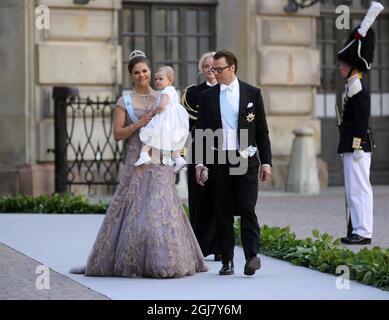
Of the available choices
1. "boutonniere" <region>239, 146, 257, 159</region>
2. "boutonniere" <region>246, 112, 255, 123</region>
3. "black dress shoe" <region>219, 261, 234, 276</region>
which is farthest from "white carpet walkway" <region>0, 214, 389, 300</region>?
"boutonniere" <region>246, 112, 255, 123</region>

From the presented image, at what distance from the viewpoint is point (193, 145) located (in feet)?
37.4

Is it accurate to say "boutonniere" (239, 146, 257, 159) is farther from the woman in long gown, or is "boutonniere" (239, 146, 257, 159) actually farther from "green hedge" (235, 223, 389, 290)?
"green hedge" (235, 223, 389, 290)

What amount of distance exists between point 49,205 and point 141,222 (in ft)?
22.4

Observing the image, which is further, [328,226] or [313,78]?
[313,78]

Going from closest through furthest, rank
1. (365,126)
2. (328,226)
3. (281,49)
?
(365,126) < (328,226) < (281,49)

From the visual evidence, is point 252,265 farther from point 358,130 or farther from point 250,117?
point 358,130

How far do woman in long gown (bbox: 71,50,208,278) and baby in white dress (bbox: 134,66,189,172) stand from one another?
0.24 feet

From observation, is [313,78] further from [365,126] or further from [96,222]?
[365,126]

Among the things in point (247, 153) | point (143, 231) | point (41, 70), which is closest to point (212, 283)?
point (143, 231)

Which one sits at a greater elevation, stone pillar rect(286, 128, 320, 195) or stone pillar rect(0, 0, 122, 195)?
stone pillar rect(0, 0, 122, 195)

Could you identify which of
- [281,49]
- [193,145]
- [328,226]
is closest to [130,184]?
[193,145]

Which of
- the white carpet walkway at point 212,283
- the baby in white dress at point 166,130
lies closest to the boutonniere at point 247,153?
the baby in white dress at point 166,130

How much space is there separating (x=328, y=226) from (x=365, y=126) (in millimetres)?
2134

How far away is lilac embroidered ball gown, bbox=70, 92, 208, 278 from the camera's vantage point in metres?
10.8
